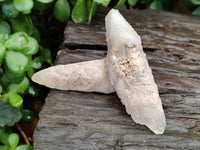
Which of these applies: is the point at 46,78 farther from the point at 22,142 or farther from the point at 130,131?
the point at 22,142

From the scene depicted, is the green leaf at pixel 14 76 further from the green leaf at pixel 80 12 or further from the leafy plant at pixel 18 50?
the green leaf at pixel 80 12

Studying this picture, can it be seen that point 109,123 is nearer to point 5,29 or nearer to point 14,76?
point 14,76

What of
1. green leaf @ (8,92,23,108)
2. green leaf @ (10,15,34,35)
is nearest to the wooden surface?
green leaf @ (8,92,23,108)

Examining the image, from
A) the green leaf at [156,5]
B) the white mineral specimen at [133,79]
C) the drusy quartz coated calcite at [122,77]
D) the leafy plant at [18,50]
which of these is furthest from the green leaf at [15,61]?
the green leaf at [156,5]

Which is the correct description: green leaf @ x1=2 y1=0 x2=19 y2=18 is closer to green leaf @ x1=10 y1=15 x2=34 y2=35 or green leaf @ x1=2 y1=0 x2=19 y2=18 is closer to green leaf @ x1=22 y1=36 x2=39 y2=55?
green leaf @ x1=10 y1=15 x2=34 y2=35

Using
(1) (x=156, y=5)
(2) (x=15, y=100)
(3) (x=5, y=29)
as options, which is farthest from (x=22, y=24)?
(1) (x=156, y=5)

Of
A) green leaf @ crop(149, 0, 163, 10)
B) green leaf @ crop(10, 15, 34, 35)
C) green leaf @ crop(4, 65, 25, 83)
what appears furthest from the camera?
green leaf @ crop(149, 0, 163, 10)
